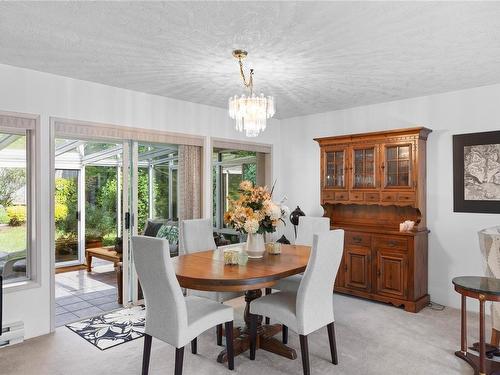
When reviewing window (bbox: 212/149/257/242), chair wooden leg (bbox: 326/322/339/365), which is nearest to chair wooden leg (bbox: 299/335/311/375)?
chair wooden leg (bbox: 326/322/339/365)

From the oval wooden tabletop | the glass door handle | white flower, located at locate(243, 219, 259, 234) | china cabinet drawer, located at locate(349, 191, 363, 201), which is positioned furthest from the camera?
china cabinet drawer, located at locate(349, 191, 363, 201)

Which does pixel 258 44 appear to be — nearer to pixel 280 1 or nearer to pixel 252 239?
pixel 280 1

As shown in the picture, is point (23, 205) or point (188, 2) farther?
point (23, 205)

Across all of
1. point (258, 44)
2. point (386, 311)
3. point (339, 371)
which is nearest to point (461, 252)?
point (386, 311)

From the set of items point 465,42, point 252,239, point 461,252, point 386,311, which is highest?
point 465,42

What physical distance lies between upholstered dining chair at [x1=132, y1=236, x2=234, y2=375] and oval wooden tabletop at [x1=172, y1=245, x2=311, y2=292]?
160 millimetres

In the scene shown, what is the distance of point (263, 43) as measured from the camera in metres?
2.87

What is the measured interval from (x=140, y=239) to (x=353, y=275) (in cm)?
314

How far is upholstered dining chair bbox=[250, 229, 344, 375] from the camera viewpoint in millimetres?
2697

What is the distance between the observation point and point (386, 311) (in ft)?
13.9

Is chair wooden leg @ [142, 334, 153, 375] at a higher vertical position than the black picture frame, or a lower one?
lower

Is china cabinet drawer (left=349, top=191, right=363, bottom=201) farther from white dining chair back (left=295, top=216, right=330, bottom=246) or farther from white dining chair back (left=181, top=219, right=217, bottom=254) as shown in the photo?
white dining chair back (left=181, top=219, right=217, bottom=254)

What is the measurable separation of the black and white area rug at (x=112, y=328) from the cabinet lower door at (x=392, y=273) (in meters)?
2.82

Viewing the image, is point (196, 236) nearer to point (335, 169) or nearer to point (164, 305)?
point (164, 305)
